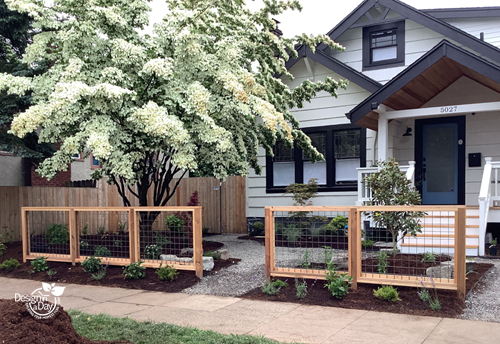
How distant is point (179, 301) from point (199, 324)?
4.18 feet

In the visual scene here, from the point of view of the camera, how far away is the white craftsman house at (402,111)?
9.80m

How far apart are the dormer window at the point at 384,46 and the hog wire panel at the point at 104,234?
813 cm

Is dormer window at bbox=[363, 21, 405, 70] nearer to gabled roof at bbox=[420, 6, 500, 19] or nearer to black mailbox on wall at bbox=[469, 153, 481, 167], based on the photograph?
gabled roof at bbox=[420, 6, 500, 19]

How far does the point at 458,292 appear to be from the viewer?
5.55 metres

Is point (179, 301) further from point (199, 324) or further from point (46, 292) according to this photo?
point (46, 292)

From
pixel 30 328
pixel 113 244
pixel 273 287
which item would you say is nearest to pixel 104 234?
pixel 113 244

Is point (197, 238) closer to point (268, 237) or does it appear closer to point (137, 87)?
point (268, 237)

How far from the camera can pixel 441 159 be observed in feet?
36.8

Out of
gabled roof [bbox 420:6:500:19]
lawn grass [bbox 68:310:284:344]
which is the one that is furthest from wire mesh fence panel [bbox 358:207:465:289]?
gabled roof [bbox 420:6:500:19]

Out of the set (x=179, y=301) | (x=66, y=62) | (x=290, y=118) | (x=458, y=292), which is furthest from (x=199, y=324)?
(x=290, y=118)

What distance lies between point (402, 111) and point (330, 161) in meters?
2.63

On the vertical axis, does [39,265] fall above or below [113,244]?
below

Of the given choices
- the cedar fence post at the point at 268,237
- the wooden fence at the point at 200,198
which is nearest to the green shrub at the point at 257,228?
the wooden fence at the point at 200,198

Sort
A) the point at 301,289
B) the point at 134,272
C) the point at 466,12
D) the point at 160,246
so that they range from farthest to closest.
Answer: the point at 466,12, the point at 160,246, the point at 134,272, the point at 301,289
